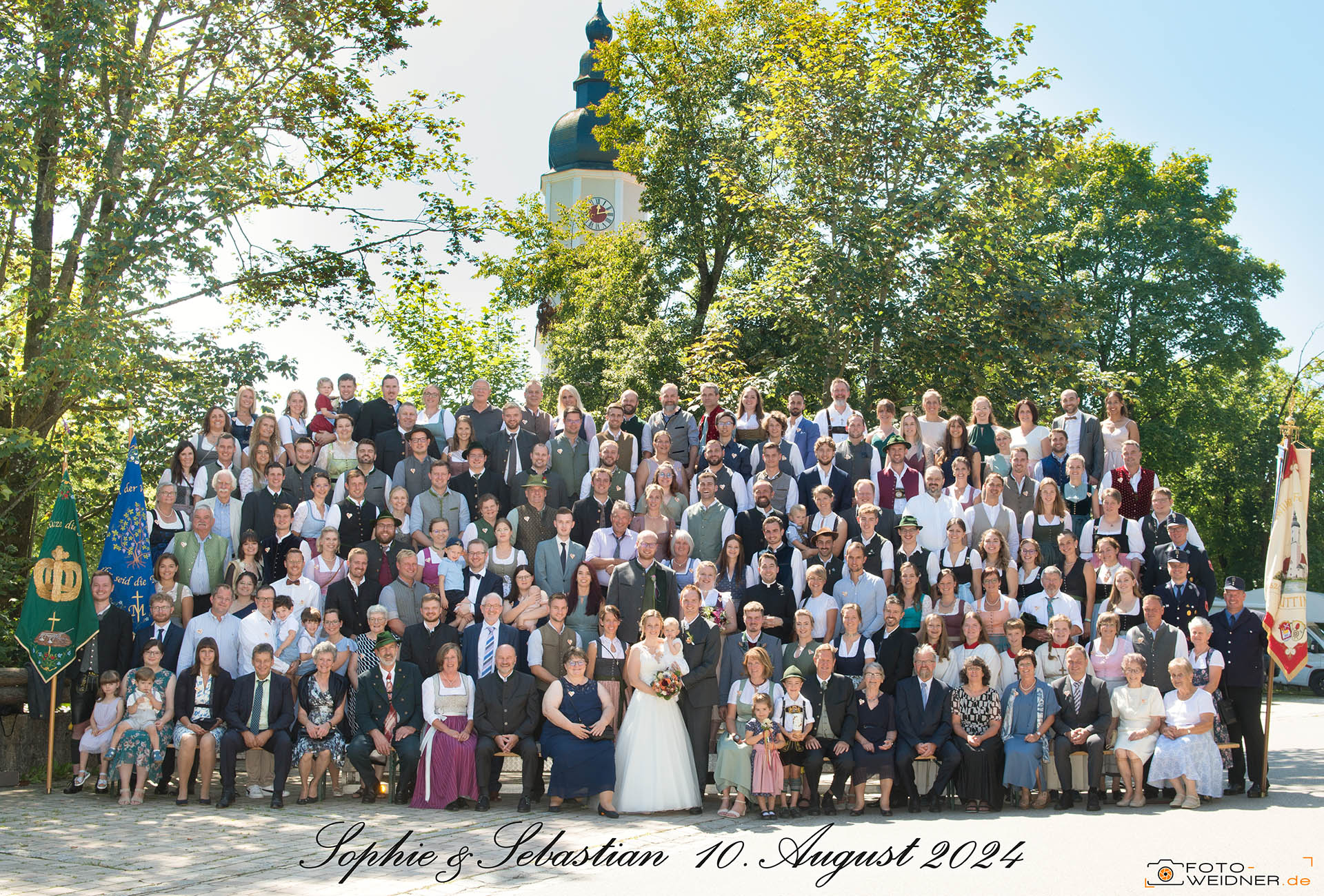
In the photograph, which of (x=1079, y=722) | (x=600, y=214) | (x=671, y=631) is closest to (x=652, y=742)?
(x=671, y=631)

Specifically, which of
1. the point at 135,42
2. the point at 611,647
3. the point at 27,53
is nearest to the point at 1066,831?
the point at 611,647

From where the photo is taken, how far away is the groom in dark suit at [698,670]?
889 centimetres

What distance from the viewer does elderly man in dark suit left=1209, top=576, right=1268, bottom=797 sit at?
Result: 9336 mm

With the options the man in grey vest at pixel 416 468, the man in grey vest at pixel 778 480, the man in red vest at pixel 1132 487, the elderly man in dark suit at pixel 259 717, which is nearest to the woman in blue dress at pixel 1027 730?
the man in red vest at pixel 1132 487

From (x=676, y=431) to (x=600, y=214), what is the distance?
38.0 metres

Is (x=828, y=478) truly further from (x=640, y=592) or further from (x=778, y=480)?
(x=640, y=592)

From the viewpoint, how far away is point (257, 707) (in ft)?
29.2

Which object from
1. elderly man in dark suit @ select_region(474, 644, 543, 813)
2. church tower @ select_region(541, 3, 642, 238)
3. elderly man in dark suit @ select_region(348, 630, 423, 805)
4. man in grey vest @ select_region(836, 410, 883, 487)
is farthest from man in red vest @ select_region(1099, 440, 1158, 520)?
church tower @ select_region(541, 3, 642, 238)

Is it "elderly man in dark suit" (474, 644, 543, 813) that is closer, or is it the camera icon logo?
the camera icon logo

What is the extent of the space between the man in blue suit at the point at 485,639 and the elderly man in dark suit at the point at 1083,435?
5809 mm

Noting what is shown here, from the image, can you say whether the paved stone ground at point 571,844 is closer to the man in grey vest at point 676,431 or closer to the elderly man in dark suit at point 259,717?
the elderly man in dark suit at point 259,717

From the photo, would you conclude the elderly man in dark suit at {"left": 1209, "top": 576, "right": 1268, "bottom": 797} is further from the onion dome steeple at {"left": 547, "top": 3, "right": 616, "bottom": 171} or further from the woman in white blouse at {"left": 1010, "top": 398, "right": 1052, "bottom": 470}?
the onion dome steeple at {"left": 547, "top": 3, "right": 616, "bottom": 171}

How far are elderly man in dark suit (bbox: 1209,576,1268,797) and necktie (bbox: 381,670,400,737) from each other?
6.85 meters

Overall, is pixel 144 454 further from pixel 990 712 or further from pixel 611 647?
pixel 990 712
